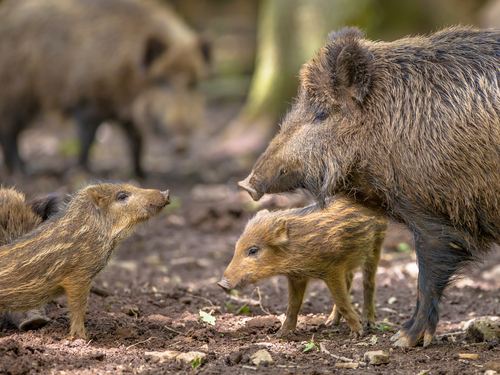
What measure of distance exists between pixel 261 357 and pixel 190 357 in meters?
Result: 0.43

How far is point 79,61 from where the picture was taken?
32.6 ft

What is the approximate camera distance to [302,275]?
4.46 meters

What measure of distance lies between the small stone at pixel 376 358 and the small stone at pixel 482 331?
93 centimetres

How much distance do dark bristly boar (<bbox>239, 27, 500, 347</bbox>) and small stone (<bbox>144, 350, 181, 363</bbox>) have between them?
3.92ft

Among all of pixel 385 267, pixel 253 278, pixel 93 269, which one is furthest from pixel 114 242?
pixel 385 267

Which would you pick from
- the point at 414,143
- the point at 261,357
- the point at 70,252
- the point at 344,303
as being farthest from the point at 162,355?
the point at 414,143

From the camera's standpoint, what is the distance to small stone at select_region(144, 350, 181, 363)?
366 centimetres

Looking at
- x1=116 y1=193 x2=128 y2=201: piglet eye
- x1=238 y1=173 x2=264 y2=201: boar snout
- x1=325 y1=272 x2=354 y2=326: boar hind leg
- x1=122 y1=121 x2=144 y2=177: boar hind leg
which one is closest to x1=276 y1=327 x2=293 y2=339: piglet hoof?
x1=325 y1=272 x2=354 y2=326: boar hind leg

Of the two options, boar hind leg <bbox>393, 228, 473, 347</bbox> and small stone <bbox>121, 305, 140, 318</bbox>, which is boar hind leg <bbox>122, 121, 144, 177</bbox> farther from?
boar hind leg <bbox>393, 228, 473, 347</bbox>

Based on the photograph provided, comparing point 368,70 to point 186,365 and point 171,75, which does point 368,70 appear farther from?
point 171,75

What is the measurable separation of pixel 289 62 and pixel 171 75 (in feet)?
6.87

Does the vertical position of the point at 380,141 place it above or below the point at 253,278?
above

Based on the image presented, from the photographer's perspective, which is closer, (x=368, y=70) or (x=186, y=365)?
(x=186, y=365)

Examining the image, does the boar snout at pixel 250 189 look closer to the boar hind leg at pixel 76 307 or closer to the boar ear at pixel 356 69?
the boar ear at pixel 356 69
